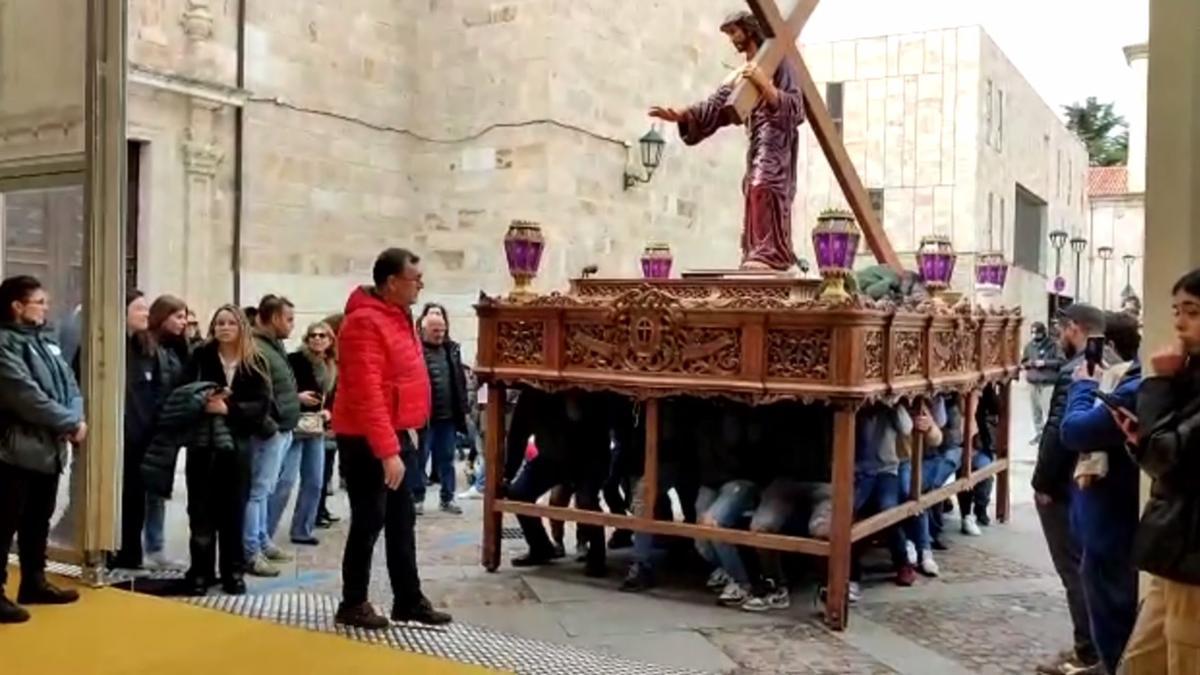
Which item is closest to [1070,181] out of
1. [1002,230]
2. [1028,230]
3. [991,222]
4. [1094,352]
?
[1028,230]

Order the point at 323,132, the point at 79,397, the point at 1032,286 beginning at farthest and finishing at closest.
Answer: the point at 1032,286 → the point at 323,132 → the point at 79,397

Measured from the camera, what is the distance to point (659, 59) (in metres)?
13.6

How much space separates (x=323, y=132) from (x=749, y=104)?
635 cm

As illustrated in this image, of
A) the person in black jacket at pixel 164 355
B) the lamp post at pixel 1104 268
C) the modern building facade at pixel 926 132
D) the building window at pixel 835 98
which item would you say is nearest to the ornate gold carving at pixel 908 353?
the person in black jacket at pixel 164 355

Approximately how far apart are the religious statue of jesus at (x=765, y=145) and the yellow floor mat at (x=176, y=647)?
112 inches

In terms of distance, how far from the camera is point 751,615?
545 centimetres

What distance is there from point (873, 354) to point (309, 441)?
3202mm

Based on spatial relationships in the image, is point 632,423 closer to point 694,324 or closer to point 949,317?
point 694,324

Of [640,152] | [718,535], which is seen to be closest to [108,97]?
[718,535]

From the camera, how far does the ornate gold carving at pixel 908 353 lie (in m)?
5.66

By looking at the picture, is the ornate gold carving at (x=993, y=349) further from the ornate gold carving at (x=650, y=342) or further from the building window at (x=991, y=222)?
the building window at (x=991, y=222)

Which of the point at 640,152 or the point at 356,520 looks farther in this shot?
the point at 640,152

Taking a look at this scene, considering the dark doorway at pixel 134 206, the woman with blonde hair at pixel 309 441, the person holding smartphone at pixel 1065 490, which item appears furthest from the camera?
the dark doorway at pixel 134 206

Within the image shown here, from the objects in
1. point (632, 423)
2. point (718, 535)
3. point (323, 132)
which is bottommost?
point (718, 535)
